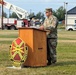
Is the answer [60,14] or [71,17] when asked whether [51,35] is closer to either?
[71,17]

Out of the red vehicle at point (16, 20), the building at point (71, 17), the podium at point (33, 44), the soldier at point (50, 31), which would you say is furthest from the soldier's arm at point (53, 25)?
the building at point (71, 17)

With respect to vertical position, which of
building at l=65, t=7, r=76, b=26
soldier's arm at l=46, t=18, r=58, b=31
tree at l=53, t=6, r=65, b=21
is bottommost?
soldier's arm at l=46, t=18, r=58, b=31

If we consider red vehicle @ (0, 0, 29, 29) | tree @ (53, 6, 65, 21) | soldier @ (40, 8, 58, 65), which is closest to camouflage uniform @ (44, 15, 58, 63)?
soldier @ (40, 8, 58, 65)

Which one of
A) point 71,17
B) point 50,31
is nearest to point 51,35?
point 50,31

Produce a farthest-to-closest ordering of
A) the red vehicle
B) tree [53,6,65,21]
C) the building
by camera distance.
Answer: tree [53,6,65,21] → the building → the red vehicle

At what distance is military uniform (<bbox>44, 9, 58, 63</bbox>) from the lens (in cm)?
1171

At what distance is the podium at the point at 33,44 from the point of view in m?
11.1

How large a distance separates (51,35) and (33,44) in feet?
3.04

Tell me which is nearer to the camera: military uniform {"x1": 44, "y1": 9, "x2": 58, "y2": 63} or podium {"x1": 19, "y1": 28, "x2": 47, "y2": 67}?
podium {"x1": 19, "y1": 28, "x2": 47, "y2": 67}

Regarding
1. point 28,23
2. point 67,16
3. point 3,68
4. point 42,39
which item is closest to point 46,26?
point 42,39

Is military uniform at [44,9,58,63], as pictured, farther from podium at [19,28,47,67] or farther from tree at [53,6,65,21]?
tree at [53,6,65,21]

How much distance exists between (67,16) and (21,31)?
97.0 metres

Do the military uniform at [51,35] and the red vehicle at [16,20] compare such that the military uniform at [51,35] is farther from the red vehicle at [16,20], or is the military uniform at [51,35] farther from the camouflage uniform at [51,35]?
the red vehicle at [16,20]

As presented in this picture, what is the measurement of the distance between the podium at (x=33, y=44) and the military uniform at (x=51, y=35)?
0.43m
